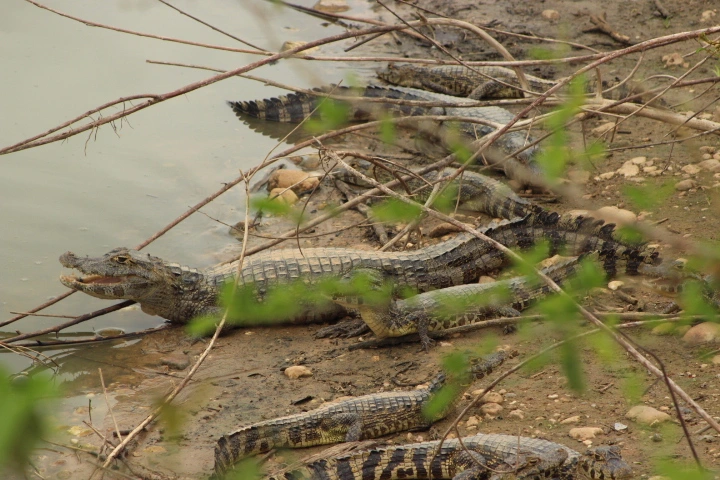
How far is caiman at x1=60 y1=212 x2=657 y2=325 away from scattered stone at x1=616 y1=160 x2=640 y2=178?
1177mm

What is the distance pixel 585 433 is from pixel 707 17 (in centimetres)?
782

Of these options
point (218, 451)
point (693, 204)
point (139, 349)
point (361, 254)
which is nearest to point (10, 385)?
point (218, 451)

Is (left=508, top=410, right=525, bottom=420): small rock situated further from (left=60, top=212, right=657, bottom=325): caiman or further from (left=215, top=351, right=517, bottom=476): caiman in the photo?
(left=60, top=212, right=657, bottom=325): caiman

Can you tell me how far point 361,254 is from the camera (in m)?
6.34

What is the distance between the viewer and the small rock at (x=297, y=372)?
207 inches

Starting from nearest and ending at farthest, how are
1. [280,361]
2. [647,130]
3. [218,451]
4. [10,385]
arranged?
[10,385]
[218,451]
[280,361]
[647,130]

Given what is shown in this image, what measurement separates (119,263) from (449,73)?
5951 millimetres

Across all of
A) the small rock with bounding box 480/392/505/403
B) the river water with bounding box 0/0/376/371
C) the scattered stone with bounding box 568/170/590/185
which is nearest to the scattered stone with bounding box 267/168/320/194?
the river water with bounding box 0/0/376/371

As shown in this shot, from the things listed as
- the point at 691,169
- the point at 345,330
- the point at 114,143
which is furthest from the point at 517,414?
the point at 114,143

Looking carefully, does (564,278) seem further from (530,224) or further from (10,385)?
(10,385)

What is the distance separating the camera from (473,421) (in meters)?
4.53

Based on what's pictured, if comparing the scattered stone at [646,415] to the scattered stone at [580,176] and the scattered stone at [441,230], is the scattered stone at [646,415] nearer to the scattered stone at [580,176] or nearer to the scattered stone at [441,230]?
the scattered stone at [441,230]

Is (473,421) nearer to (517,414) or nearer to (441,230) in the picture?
(517,414)

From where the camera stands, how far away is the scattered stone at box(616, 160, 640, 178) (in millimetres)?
7242
